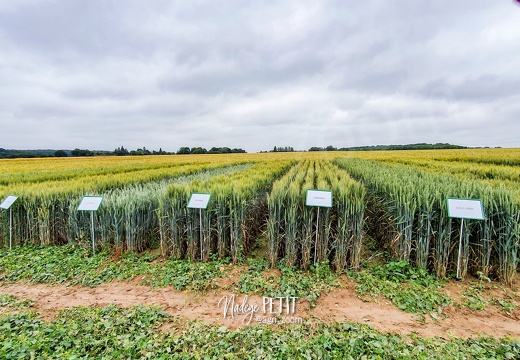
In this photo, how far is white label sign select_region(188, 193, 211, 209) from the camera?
14.1 feet

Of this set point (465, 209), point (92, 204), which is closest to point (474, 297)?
point (465, 209)

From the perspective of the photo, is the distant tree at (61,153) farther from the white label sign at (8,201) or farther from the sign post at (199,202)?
the sign post at (199,202)

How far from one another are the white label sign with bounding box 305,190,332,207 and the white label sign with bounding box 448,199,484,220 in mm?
1649

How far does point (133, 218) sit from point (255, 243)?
8.00 feet

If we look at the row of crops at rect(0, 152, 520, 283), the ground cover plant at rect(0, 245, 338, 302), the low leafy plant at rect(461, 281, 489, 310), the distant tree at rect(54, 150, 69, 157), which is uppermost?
the distant tree at rect(54, 150, 69, 157)

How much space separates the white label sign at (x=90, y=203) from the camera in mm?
4730

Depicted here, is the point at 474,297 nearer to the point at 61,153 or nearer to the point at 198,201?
the point at 198,201

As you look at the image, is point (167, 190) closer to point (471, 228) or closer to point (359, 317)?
point (359, 317)

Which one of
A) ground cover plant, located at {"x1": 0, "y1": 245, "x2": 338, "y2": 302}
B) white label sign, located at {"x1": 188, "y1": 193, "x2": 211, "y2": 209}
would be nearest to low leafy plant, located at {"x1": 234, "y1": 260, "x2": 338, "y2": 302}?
ground cover plant, located at {"x1": 0, "y1": 245, "x2": 338, "y2": 302}

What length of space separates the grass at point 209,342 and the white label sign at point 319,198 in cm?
162

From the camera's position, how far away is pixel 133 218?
4863 millimetres

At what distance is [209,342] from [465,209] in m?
3.70

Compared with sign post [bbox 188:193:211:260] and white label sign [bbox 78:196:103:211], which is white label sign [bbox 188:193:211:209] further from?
white label sign [bbox 78:196:103:211]

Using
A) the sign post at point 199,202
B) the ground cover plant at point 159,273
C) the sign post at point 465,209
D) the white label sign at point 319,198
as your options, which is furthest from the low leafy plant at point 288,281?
the sign post at point 465,209
